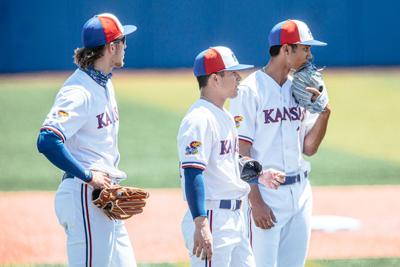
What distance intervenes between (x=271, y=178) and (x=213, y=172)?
1.47ft

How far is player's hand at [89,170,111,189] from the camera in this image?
4641mm

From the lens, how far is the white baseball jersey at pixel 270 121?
17.5ft

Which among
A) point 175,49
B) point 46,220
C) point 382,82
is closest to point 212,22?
point 175,49

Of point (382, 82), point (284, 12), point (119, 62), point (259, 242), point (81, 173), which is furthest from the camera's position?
point (382, 82)

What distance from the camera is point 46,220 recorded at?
30.3 ft

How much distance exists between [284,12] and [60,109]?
14135 millimetres

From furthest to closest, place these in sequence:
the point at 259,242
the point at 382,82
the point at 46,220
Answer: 1. the point at 382,82
2. the point at 46,220
3. the point at 259,242

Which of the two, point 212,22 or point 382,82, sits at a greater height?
point 212,22

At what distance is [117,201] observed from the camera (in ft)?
15.4

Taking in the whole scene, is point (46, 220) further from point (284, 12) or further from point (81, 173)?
point (284, 12)

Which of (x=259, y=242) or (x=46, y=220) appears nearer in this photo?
(x=259, y=242)

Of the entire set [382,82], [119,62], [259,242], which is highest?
[119,62]

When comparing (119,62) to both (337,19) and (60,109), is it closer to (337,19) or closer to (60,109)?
(60,109)

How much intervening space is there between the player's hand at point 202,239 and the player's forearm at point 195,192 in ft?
0.10
